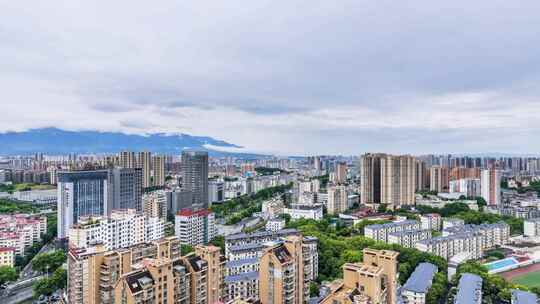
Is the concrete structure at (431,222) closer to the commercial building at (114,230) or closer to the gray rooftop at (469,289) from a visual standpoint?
the gray rooftop at (469,289)

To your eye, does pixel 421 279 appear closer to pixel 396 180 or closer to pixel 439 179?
pixel 396 180

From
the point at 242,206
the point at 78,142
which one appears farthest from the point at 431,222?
the point at 78,142

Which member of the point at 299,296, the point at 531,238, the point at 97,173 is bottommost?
the point at 531,238

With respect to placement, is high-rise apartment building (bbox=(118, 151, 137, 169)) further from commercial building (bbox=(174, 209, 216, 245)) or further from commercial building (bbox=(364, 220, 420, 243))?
commercial building (bbox=(364, 220, 420, 243))

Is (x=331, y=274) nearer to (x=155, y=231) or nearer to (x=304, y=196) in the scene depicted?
(x=155, y=231)

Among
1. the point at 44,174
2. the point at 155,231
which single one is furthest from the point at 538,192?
the point at 44,174

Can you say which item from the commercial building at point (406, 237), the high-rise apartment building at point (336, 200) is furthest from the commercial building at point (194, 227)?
the high-rise apartment building at point (336, 200)

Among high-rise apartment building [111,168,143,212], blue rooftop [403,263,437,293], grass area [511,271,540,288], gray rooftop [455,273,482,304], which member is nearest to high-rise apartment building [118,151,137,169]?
high-rise apartment building [111,168,143,212]
